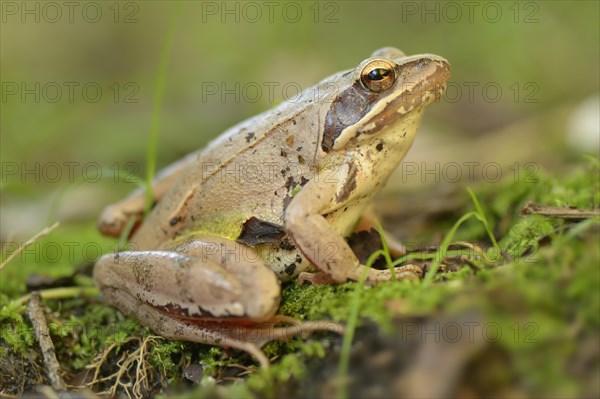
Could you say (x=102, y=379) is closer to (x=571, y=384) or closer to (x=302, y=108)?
(x=302, y=108)

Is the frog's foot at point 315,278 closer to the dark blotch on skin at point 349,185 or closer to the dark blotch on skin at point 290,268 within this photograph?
the dark blotch on skin at point 290,268

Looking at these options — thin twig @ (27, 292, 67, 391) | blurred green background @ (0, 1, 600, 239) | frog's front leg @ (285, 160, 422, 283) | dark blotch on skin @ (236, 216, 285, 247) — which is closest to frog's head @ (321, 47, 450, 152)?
frog's front leg @ (285, 160, 422, 283)

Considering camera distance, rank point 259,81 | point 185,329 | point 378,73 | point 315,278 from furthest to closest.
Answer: point 259,81 → point 378,73 → point 315,278 → point 185,329

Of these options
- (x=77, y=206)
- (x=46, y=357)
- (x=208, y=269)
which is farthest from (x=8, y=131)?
(x=208, y=269)

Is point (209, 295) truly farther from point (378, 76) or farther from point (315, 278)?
point (378, 76)

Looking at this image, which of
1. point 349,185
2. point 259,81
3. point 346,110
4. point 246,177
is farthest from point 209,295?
point 259,81

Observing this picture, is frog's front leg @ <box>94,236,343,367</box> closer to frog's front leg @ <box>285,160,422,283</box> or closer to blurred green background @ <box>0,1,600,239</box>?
frog's front leg @ <box>285,160,422,283</box>

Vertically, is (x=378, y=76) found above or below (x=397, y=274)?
above
